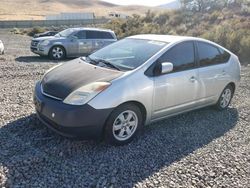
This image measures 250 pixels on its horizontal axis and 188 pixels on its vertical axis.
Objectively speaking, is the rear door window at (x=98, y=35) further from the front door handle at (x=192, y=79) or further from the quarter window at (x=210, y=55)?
the front door handle at (x=192, y=79)

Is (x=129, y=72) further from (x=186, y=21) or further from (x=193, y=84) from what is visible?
(x=186, y=21)

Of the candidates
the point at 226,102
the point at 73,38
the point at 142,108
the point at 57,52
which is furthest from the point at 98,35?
the point at 142,108

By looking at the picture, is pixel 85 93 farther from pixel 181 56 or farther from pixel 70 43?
pixel 70 43

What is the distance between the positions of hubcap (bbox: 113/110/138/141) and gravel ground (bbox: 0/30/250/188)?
7.2 inches

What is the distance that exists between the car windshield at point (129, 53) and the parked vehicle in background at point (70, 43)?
8.63 meters

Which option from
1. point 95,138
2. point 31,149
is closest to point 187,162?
point 95,138

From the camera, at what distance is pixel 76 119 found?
435cm

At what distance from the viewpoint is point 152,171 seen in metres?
4.21

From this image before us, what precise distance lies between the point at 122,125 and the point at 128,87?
0.57 meters

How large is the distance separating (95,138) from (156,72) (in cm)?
141

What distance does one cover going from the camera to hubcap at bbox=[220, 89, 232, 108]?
6758mm

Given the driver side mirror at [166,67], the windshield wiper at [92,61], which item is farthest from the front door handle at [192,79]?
the windshield wiper at [92,61]

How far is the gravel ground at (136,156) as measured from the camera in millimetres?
3930

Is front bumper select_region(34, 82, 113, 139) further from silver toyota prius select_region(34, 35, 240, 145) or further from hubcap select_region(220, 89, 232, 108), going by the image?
hubcap select_region(220, 89, 232, 108)
